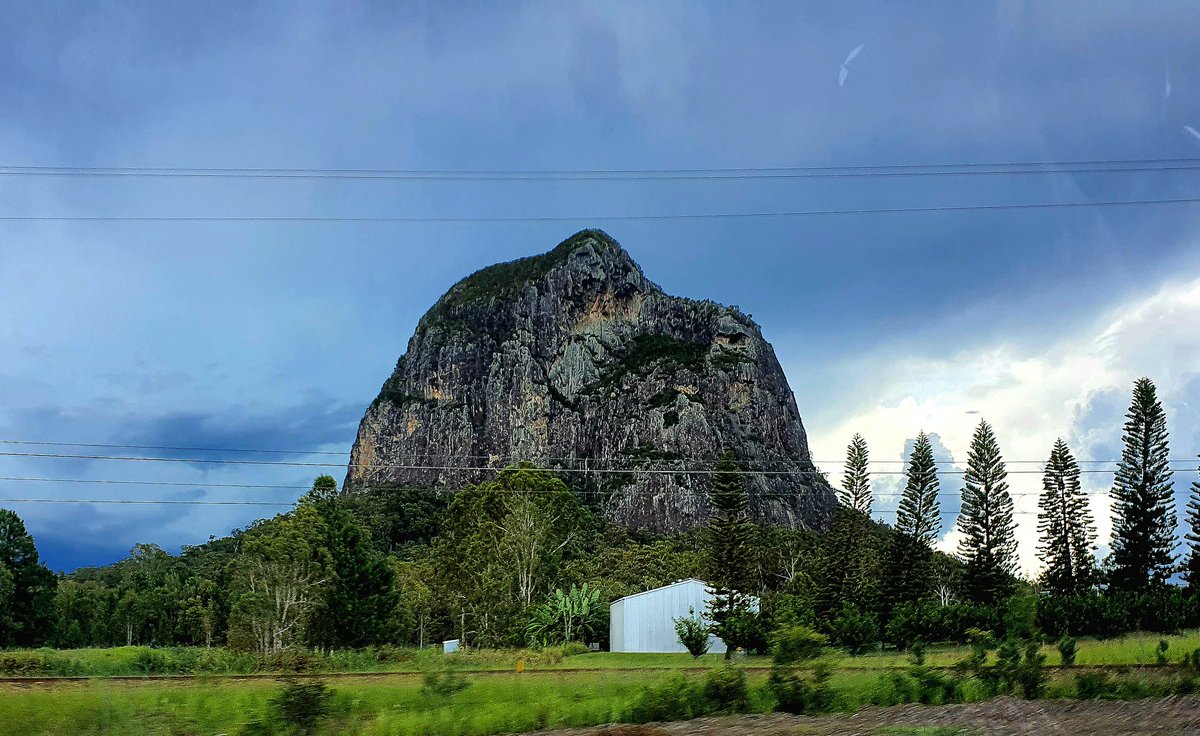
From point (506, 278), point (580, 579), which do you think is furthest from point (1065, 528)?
point (506, 278)

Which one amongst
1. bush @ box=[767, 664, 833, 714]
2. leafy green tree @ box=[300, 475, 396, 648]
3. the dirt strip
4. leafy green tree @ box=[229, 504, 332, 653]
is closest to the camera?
the dirt strip

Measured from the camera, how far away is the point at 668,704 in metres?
12.4

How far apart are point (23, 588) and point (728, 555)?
38.5m

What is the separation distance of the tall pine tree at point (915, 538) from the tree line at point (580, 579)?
84mm

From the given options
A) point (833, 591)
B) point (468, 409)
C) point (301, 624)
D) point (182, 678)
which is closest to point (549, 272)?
point (468, 409)

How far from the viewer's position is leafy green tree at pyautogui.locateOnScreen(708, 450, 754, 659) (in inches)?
1618

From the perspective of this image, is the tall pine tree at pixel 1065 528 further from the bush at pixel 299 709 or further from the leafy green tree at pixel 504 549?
the bush at pixel 299 709

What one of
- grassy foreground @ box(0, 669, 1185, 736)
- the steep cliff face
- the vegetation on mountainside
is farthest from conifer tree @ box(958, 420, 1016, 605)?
the vegetation on mountainside

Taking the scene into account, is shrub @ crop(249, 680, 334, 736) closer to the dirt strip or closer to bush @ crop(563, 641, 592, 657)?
the dirt strip

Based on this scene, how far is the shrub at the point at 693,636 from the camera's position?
123 feet

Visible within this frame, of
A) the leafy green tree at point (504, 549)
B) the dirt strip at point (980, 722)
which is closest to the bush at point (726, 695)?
the dirt strip at point (980, 722)

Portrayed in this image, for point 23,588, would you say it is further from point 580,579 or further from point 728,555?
point 728,555

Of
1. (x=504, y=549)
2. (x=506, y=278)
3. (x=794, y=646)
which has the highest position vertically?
(x=506, y=278)

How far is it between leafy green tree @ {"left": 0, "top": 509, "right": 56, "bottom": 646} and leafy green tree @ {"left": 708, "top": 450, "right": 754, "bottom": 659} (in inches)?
1436
